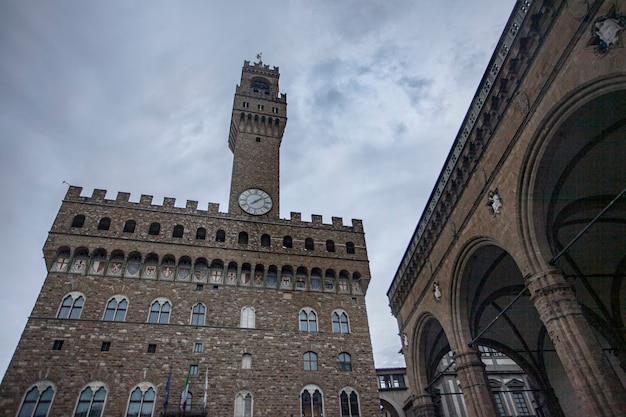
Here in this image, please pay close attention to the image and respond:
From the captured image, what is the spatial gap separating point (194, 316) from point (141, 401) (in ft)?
15.7

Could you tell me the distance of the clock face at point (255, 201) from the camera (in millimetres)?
27672

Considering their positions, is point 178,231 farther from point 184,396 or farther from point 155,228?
point 184,396

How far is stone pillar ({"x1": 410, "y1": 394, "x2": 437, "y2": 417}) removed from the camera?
18656 millimetres

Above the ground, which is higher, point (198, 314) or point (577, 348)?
point (198, 314)

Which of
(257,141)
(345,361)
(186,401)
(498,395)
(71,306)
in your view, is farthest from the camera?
(257,141)

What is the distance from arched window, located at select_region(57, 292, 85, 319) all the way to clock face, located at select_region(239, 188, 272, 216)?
1118 centimetres

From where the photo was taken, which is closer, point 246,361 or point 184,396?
point 184,396

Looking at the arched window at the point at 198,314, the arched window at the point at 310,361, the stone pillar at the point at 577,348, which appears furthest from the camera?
the arched window at the point at 310,361

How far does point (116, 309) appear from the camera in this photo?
21.1 meters

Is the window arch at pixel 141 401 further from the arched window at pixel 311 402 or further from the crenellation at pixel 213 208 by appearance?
the crenellation at pixel 213 208

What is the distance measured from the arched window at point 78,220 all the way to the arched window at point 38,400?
887 cm

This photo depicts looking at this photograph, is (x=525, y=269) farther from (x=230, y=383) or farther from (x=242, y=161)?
(x=242, y=161)

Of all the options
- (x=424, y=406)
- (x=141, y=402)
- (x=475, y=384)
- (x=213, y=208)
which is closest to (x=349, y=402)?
(x=424, y=406)

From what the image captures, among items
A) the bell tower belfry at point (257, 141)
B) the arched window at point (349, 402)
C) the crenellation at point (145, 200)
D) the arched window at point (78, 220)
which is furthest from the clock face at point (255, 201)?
the arched window at point (349, 402)
